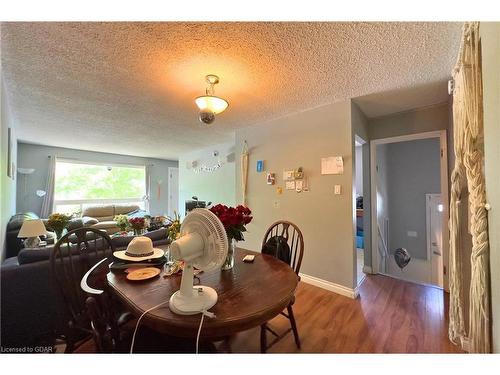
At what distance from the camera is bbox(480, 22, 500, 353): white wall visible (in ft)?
2.40

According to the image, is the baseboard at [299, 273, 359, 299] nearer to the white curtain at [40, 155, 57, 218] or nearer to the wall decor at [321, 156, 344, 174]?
the wall decor at [321, 156, 344, 174]

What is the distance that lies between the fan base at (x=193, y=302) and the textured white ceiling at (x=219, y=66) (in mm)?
1543

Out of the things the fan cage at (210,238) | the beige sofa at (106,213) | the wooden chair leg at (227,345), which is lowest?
the wooden chair leg at (227,345)

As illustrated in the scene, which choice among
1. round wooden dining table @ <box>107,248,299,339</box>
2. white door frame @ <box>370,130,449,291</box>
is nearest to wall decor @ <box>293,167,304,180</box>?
white door frame @ <box>370,130,449,291</box>

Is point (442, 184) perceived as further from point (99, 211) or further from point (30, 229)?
point (99, 211)

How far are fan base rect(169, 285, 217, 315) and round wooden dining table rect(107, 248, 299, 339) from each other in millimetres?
18

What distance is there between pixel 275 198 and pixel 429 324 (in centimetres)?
201

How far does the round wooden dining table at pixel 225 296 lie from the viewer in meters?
0.76

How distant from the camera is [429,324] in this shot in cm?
177

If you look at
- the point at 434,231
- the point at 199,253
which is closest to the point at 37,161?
the point at 199,253

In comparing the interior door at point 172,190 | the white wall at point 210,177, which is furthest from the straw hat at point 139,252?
the interior door at point 172,190

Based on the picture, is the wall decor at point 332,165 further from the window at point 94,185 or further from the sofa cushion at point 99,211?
the window at point 94,185
